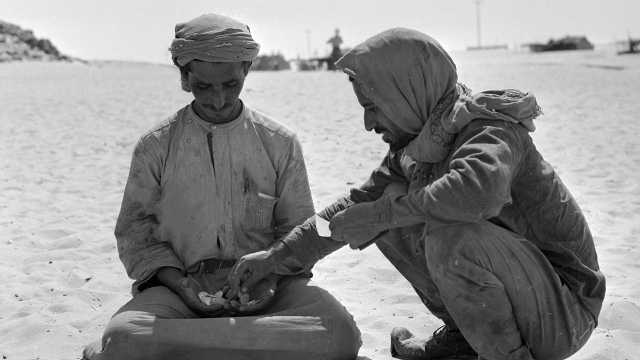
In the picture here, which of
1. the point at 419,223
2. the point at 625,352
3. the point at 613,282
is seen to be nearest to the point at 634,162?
the point at 613,282

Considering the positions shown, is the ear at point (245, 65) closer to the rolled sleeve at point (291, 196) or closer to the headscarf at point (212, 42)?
the headscarf at point (212, 42)

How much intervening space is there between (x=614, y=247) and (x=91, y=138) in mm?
7574

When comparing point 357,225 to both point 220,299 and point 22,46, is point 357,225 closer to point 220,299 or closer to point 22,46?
point 220,299

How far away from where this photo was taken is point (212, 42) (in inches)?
137

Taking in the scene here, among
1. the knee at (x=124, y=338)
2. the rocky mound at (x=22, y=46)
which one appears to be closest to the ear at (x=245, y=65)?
the knee at (x=124, y=338)

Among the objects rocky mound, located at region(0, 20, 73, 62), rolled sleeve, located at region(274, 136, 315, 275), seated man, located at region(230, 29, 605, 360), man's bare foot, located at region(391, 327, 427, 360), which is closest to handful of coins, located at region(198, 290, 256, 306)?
rolled sleeve, located at region(274, 136, 315, 275)

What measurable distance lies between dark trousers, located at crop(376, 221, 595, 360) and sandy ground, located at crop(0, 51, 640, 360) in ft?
2.29

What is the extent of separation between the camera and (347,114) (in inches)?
543

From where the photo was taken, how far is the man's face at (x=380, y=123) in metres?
3.08

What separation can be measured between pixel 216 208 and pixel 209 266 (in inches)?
9.8

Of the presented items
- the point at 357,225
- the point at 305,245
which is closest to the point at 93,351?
the point at 305,245

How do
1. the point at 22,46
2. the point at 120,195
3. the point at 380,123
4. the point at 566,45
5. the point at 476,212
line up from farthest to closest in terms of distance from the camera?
the point at 566,45, the point at 22,46, the point at 120,195, the point at 380,123, the point at 476,212

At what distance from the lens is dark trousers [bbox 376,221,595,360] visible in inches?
112

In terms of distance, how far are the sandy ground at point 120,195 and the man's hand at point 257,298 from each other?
492 millimetres
